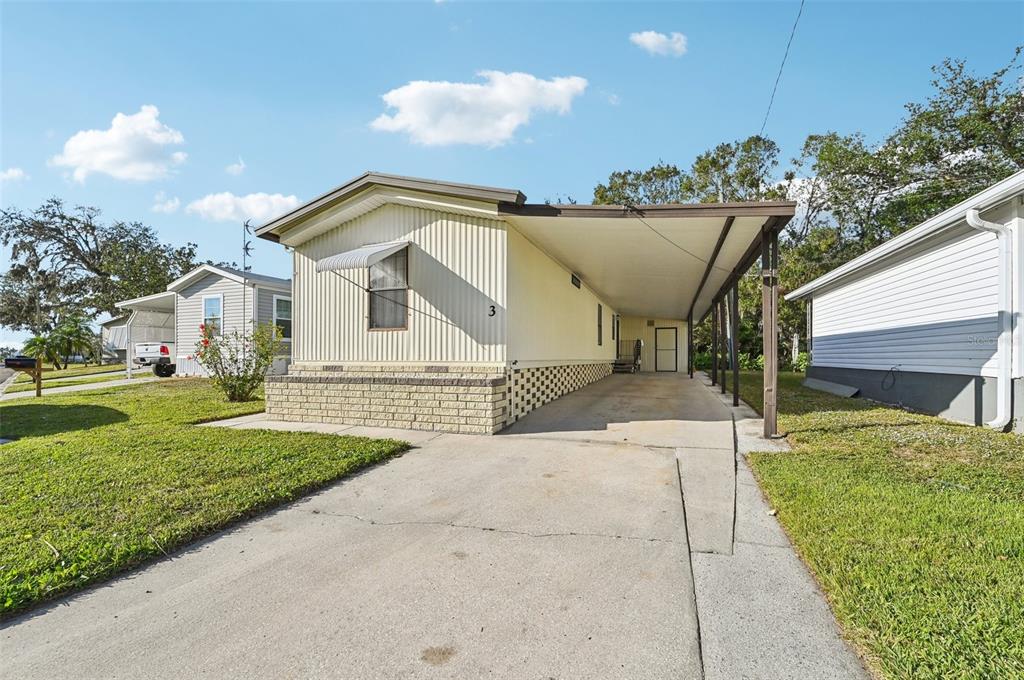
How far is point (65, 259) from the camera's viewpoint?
33812 mm

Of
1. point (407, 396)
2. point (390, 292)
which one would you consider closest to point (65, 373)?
point (390, 292)

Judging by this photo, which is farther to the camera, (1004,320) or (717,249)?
(717,249)

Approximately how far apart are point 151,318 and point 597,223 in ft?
69.3

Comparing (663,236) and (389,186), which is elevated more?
(389,186)

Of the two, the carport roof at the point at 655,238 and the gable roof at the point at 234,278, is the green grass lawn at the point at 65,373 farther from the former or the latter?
the carport roof at the point at 655,238

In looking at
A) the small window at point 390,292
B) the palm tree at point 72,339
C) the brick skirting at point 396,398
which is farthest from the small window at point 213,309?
the small window at point 390,292

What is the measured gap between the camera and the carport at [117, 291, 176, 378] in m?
17.9

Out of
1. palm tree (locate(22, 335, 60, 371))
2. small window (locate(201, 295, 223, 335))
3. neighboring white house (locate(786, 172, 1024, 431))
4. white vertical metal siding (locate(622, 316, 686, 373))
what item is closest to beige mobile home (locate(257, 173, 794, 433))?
neighboring white house (locate(786, 172, 1024, 431))

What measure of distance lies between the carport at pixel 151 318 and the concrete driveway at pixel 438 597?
17661 mm

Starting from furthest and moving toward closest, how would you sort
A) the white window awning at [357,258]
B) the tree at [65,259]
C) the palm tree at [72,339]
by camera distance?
the tree at [65,259]
the palm tree at [72,339]
the white window awning at [357,258]

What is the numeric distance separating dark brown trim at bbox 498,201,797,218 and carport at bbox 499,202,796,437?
→ 0.04ft

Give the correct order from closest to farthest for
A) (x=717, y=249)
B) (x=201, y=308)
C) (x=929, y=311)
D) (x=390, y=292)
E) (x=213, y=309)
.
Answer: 1. (x=390, y=292)
2. (x=717, y=249)
3. (x=929, y=311)
4. (x=213, y=309)
5. (x=201, y=308)

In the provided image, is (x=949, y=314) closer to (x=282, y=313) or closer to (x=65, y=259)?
(x=282, y=313)

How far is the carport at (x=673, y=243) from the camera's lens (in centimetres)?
607
